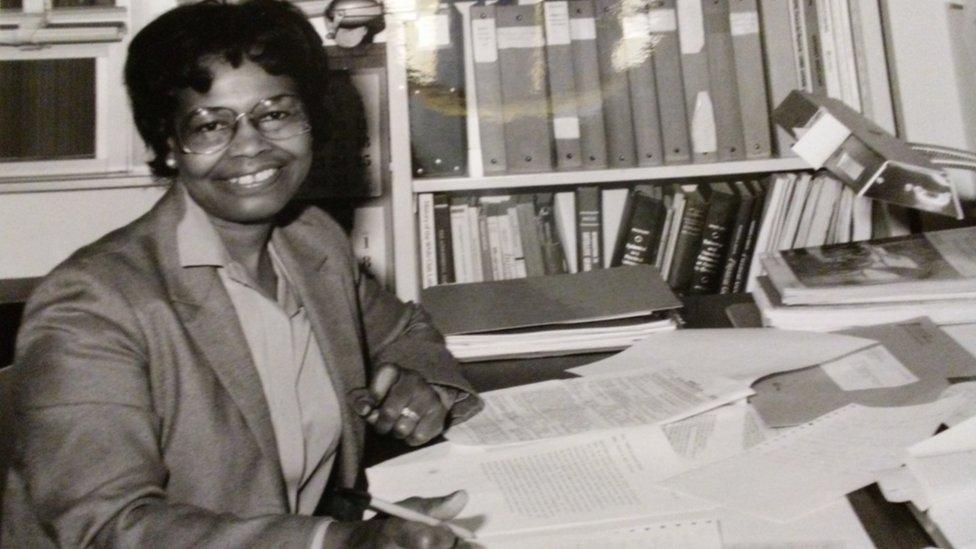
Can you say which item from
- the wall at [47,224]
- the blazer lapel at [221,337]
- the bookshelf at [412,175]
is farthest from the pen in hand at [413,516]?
the wall at [47,224]

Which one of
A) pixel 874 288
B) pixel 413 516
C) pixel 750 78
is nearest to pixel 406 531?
pixel 413 516

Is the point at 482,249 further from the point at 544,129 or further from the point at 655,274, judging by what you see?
the point at 655,274

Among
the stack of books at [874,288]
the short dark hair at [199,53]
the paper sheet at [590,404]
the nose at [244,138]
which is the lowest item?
the paper sheet at [590,404]

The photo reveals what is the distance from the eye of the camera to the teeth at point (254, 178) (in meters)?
1.06

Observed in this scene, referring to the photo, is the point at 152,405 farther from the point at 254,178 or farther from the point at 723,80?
the point at 723,80

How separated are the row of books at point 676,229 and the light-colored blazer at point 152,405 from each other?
22.1 inches

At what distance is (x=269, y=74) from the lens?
1.06m

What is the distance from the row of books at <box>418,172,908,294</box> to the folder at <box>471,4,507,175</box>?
0.12 m

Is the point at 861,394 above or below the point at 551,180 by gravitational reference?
below

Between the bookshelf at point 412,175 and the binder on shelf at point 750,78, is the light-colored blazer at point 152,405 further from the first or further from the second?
the binder on shelf at point 750,78

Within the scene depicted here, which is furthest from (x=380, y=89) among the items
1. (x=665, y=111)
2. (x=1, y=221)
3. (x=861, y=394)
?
(x=861, y=394)

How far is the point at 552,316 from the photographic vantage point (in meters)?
1.28

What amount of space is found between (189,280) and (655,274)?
80 centimetres

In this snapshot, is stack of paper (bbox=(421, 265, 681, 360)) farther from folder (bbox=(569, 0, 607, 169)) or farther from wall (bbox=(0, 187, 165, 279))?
wall (bbox=(0, 187, 165, 279))
